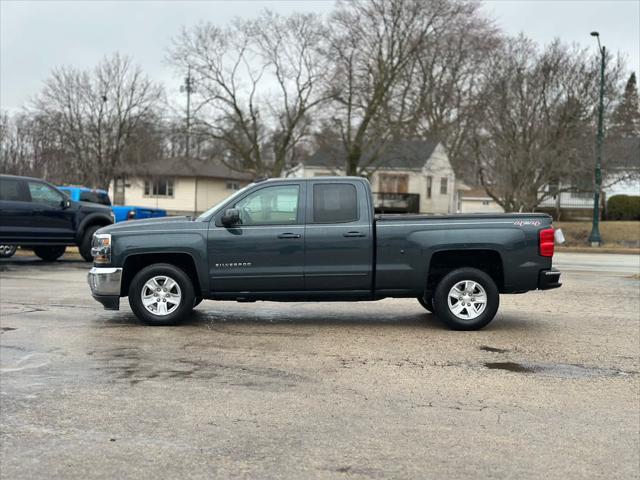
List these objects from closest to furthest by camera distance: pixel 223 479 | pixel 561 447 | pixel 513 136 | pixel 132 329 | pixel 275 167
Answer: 1. pixel 223 479
2. pixel 561 447
3. pixel 132 329
4. pixel 513 136
5. pixel 275 167

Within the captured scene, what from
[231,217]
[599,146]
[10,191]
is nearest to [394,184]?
[599,146]

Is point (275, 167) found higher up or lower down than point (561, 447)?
higher up

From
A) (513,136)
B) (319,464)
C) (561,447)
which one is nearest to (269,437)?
(319,464)

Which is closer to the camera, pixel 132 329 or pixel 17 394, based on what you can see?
pixel 17 394

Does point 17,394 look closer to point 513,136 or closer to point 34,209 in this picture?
point 34,209

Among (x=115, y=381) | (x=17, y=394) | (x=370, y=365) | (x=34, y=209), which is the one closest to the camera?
(x=17, y=394)

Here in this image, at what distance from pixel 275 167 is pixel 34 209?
85.8ft

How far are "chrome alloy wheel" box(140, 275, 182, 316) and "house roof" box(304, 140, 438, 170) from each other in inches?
1260

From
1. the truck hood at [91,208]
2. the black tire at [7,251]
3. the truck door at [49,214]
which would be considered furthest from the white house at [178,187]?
the truck door at [49,214]

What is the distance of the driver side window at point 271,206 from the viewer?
879cm

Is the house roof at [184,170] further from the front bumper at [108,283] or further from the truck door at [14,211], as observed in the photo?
the front bumper at [108,283]

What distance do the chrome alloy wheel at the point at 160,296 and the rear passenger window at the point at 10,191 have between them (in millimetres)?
8503

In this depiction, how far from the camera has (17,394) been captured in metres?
5.75

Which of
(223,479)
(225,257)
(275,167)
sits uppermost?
(275,167)
